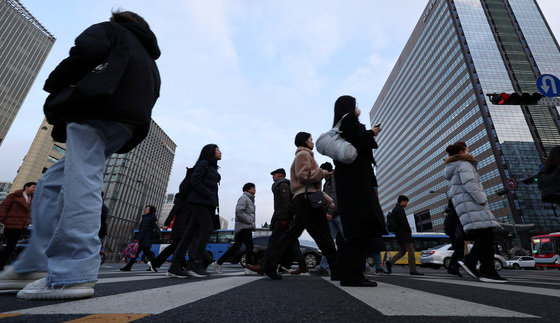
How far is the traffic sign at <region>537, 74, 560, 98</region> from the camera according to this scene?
6188 mm

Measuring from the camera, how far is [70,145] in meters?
1.60

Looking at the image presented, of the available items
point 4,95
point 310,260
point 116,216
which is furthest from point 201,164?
point 4,95

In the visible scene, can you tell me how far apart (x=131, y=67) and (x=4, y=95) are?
9241 cm

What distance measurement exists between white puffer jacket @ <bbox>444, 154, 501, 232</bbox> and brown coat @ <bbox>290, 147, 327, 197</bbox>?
75.4 inches

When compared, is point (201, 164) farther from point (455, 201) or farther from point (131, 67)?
point (455, 201)

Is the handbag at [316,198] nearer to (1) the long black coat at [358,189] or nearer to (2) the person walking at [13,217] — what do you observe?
(1) the long black coat at [358,189]

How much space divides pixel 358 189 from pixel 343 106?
3.03ft

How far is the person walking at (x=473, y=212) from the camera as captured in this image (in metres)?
A: 3.37

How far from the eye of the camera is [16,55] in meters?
68.0

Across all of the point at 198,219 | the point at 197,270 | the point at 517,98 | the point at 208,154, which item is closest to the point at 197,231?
the point at 198,219

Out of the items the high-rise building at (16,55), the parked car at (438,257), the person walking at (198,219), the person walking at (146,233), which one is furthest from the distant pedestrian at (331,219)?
the high-rise building at (16,55)

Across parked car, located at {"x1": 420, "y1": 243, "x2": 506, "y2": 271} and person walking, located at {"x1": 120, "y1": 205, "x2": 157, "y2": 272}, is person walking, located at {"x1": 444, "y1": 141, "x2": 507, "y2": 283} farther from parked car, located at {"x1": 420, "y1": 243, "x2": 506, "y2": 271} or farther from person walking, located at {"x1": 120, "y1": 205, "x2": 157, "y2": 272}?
parked car, located at {"x1": 420, "y1": 243, "x2": 506, "y2": 271}

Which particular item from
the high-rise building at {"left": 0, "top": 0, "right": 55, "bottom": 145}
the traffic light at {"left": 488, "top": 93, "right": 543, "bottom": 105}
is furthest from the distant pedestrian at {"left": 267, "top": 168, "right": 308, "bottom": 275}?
the high-rise building at {"left": 0, "top": 0, "right": 55, "bottom": 145}

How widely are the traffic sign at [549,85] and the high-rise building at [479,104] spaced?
38.9 metres
